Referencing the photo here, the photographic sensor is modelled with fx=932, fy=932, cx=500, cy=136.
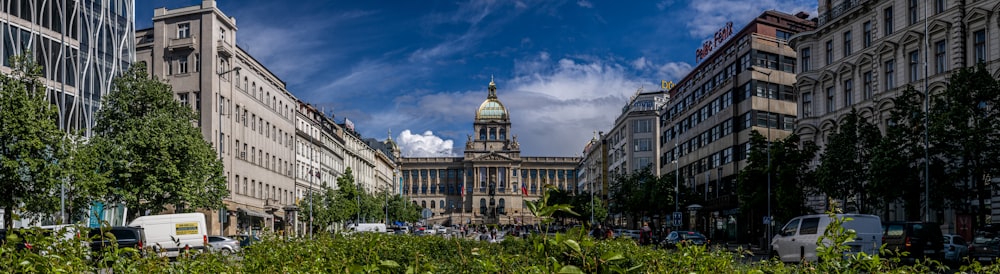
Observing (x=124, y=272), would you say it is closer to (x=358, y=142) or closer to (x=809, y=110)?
(x=809, y=110)

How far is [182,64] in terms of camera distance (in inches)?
2771

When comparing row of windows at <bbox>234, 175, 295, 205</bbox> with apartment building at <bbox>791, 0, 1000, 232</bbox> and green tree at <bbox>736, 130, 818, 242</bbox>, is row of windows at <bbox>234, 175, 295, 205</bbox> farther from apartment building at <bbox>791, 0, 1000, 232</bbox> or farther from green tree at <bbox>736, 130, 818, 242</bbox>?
apartment building at <bbox>791, 0, 1000, 232</bbox>

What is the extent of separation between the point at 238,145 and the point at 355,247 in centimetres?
6263

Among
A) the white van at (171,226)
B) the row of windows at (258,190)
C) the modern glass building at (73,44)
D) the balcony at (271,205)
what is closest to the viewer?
the white van at (171,226)

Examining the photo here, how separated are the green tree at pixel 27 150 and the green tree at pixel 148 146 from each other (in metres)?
6.54

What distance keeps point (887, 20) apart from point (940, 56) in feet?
18.9

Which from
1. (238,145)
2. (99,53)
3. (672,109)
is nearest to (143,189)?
(99,53)

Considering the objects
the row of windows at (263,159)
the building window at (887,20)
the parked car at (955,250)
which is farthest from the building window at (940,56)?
the row of windows at (263,159)

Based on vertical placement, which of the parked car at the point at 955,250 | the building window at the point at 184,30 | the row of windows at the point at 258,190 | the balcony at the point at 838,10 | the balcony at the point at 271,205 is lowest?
the parked car at the point at 955,250

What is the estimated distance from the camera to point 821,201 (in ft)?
195

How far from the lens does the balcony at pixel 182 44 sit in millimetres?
69250

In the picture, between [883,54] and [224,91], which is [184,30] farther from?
[883,54]

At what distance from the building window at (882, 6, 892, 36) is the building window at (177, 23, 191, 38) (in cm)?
4853

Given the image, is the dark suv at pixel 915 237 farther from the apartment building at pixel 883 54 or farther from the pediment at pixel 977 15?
the pediment at pixel 977 15
